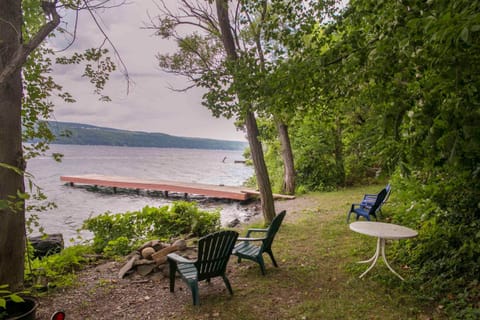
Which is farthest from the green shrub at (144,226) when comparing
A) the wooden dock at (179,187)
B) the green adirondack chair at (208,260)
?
the wooden dock at (179,187)

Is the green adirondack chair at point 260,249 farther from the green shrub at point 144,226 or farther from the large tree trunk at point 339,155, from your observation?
the large tree trunk at point 339,155

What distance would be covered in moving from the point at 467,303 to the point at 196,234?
4506mm

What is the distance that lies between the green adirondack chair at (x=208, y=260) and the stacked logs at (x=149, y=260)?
0.75 metres

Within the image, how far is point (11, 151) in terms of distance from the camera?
2727 mm

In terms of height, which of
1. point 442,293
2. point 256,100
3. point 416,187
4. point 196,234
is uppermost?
point 256,100

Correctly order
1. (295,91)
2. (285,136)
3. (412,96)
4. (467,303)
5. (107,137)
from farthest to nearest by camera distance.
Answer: (107,137) → (285,136) → (295,91) → (467,303) → (412,96)

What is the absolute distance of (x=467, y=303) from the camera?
7.98ft

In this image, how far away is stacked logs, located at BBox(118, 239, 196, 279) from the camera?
384 centimetres

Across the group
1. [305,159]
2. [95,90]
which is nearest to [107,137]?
[305,159]

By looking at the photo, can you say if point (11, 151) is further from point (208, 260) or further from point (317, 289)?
point (317, 289)

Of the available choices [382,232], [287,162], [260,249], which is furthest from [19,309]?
[287,162]

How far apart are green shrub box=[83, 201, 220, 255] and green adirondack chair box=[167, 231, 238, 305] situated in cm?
240

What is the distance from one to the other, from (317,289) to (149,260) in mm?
2353

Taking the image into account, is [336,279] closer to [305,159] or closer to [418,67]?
[418,67]
